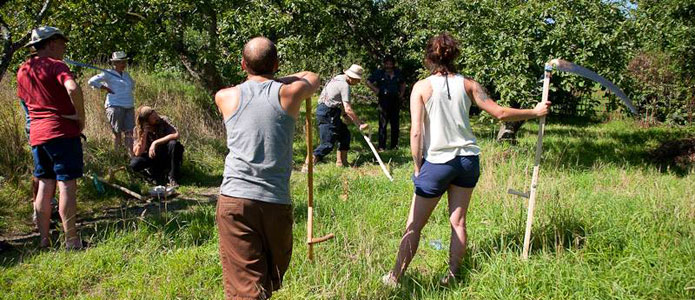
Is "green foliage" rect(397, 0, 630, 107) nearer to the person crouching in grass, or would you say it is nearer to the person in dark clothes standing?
the person in dark clothes standing

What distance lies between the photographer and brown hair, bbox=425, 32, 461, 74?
3.18 metres

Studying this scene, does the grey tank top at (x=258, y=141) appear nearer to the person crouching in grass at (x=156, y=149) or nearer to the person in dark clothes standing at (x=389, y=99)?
the person crouching in grass at (x=156, y=149)

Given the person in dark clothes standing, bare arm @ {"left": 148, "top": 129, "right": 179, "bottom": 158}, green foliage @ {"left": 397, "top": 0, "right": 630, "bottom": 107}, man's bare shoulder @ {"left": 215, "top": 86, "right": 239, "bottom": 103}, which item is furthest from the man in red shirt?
the person in dark clothes standing

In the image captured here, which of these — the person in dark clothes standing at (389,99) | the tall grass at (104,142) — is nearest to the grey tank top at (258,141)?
the tall grass at (104,142)

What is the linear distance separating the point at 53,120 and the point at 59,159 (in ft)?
0.99

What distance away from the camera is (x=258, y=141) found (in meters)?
2.52

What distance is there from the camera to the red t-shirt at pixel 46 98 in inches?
152

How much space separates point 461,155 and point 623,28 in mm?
5160

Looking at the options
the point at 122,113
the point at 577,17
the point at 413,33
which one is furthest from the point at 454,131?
the point at 413,33

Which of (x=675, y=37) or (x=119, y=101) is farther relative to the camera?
(x=675, y=37)

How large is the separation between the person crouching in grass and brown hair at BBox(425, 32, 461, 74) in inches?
166

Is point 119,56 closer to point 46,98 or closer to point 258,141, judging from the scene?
point 46,98

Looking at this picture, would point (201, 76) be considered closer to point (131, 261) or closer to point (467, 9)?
point (467, 9)

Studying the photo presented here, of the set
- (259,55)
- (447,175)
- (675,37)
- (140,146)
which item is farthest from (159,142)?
(675,37)
